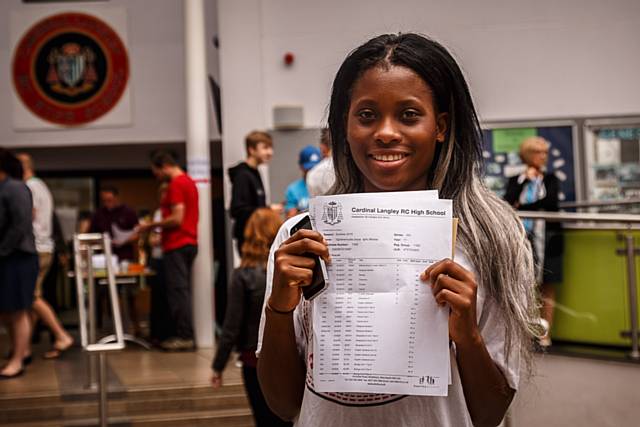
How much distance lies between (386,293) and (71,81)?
10.3 m

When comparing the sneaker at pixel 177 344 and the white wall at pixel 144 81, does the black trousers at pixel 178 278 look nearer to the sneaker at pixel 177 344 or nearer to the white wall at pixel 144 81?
the sneaker at pixel 177 344

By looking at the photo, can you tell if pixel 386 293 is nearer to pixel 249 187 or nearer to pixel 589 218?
pixel 589 218

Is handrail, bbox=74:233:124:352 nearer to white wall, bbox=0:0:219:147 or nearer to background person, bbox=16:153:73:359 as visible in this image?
background person, bbox=16:153:73:359

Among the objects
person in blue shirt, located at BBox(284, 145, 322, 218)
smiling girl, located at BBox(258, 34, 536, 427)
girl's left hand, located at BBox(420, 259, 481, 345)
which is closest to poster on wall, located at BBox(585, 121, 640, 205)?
person in blue shirt, located at BBox(284, 145, 322, 218)

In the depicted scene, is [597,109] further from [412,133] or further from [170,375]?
[412,133]

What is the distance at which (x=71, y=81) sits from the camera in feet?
36.7

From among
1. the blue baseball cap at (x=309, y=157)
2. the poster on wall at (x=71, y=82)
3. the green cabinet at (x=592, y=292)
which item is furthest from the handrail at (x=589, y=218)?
the poster on wall at (x=71, y=82)

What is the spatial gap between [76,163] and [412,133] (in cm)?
1103

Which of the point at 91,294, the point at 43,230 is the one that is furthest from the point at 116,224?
the point at 91,294

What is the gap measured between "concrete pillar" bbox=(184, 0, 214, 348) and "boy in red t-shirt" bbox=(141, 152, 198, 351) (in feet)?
0.57

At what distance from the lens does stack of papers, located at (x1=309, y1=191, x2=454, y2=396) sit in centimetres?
145

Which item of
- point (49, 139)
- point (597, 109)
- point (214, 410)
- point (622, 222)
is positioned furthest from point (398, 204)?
point (49, 139)

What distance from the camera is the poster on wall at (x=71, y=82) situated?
36.1 feet

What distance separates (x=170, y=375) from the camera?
6973mm
